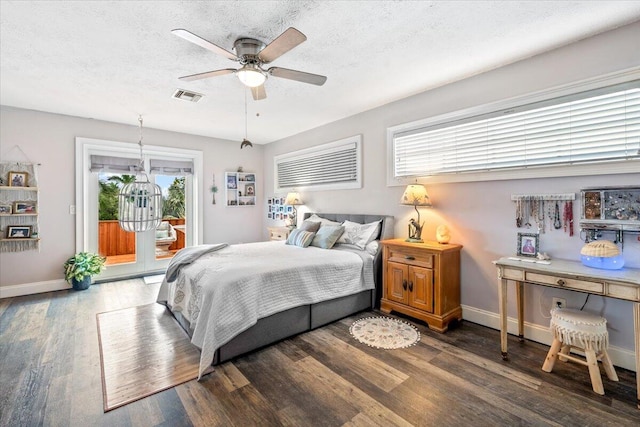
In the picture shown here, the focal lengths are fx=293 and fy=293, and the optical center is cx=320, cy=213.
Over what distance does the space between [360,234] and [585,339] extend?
87.8 inches

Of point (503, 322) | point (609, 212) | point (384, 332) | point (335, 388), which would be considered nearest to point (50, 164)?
point (335, 388)

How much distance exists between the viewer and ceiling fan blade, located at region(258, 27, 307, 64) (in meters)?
1.79

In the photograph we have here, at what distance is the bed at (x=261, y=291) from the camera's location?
88.3 inches

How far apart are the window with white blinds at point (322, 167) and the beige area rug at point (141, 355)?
112 inches

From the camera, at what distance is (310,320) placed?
2.86 meters

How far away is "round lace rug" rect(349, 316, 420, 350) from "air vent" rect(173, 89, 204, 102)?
3.14m

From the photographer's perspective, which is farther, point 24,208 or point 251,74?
point 24,208

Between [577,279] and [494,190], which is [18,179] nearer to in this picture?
[494,190]

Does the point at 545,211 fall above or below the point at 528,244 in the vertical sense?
above

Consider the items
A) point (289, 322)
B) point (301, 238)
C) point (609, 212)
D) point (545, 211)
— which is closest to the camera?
point (609, 212)

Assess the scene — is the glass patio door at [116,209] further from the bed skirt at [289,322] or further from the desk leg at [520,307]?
the desk leg at [520,307]

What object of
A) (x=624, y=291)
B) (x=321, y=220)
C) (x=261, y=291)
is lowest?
(x=261, y=291)

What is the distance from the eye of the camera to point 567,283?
6.70 ft

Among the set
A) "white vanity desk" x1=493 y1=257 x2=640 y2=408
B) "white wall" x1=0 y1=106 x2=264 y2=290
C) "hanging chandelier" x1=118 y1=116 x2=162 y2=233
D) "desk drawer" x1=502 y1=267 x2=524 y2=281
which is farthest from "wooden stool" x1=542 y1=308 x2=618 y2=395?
"white wall" x1=0 y1=106 x2=264 y2=290
